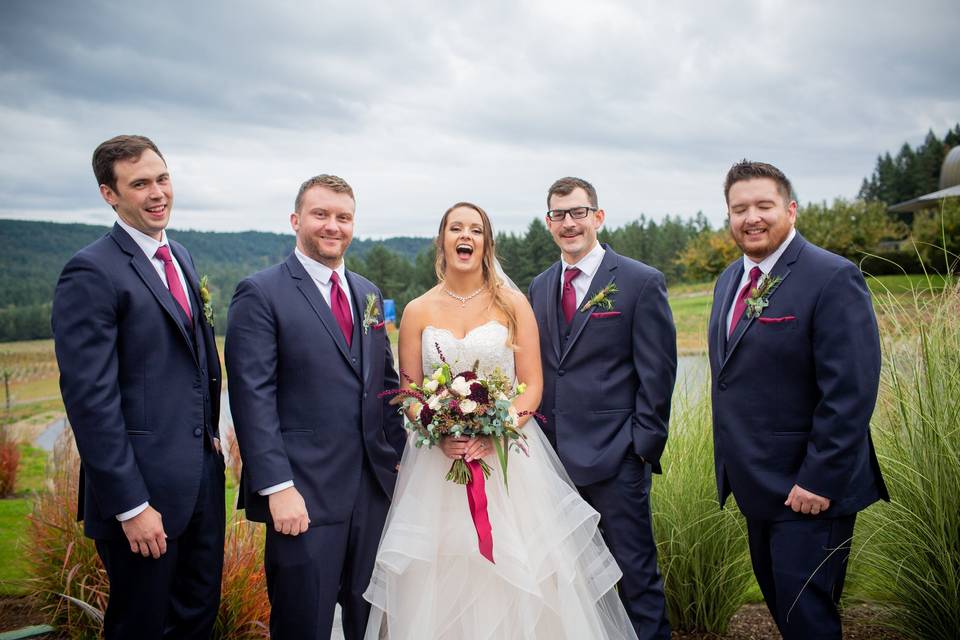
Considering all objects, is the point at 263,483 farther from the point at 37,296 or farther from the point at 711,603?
the point at 37,296

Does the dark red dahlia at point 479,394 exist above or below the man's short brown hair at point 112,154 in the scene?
below

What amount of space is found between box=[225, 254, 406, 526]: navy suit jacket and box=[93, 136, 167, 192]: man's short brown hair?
0.85 metres

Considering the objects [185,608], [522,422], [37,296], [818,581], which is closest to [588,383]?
[522,422]

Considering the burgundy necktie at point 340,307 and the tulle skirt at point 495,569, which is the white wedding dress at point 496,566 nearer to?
the tulle skirt at point 495,569

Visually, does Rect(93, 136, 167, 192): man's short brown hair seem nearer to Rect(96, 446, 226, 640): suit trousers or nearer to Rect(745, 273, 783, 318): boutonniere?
Rect(96, 446, 226, 640): suit trousers

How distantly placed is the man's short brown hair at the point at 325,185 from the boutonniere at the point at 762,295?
7.79 ft

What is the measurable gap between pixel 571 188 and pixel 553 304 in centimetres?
80

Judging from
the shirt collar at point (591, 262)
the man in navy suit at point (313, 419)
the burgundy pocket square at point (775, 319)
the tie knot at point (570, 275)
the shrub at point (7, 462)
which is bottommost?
the shrub at point (7, 462)

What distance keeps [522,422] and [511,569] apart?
886 mm

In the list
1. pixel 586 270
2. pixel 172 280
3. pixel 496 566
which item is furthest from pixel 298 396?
pixel 586 270

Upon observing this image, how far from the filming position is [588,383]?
430 cm

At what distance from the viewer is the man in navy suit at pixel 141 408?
122 inches

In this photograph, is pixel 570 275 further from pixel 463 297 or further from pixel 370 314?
pixel 370 314

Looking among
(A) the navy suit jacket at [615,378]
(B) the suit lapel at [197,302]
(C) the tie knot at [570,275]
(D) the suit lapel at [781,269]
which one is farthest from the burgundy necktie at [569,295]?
(B) the suit lapel at [197,302]
